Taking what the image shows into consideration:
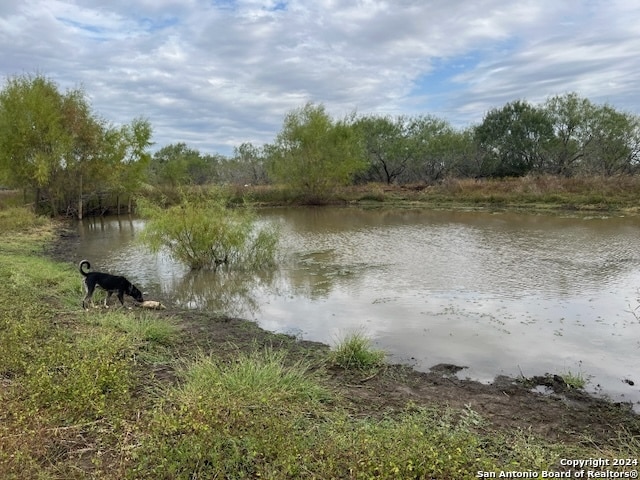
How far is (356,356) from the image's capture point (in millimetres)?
6488

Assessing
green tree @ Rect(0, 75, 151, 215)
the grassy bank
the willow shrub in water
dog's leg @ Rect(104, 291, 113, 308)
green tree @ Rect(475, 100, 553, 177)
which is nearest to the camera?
dog's leg @ Rect(104, 291, 113, 308)

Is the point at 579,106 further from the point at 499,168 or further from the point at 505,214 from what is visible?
the point at 505,214

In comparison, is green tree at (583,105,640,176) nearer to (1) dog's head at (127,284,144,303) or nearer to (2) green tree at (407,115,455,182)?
(2) green tree at (407,115,455,182)

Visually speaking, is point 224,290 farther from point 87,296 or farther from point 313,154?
point 313,154

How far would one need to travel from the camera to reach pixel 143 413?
425cm

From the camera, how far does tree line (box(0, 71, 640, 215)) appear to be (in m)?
26.9

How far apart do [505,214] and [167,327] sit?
85.0 feet

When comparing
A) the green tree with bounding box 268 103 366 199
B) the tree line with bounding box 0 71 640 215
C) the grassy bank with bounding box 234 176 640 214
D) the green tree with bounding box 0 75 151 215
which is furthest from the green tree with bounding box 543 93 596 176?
the green tree with bounding box 0 75 151 215

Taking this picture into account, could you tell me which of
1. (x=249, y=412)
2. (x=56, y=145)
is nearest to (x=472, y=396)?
(x=249, y=412)

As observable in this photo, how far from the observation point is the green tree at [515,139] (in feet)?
144

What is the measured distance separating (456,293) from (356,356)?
525 centimetres

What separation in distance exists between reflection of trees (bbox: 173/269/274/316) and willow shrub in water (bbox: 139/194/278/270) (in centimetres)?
48

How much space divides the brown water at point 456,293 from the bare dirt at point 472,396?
0.53 meters

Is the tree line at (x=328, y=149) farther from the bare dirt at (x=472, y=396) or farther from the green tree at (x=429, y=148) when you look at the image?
the bare dirt at (x=472, y=396)
